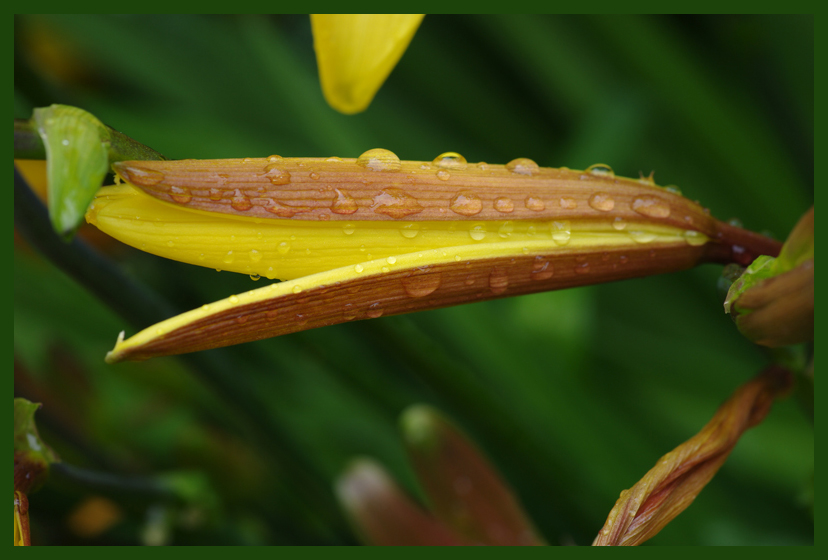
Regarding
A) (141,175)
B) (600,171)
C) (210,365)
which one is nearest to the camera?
(141,175)

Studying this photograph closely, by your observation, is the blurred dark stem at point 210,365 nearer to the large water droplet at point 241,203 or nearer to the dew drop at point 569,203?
the large water droplet at point 241,203

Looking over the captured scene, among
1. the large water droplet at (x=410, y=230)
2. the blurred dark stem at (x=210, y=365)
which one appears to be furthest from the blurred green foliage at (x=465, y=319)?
the large water droplet at (x=410, y=230)

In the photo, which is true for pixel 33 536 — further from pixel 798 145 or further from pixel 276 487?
pixel 798 145

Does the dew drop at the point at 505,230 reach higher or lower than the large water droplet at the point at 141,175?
higher

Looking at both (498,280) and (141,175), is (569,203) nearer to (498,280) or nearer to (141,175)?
(498,280)

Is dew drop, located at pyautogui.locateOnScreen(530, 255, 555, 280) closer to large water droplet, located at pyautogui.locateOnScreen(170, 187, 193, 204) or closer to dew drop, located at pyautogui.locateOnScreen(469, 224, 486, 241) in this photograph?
dew drop, located at pyautogui.locateOnScreen(469, 224, 486, 241)

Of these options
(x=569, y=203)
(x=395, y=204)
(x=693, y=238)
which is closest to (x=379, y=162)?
(x=395, y=204)

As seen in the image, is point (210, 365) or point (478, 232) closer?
point (478, 232)
